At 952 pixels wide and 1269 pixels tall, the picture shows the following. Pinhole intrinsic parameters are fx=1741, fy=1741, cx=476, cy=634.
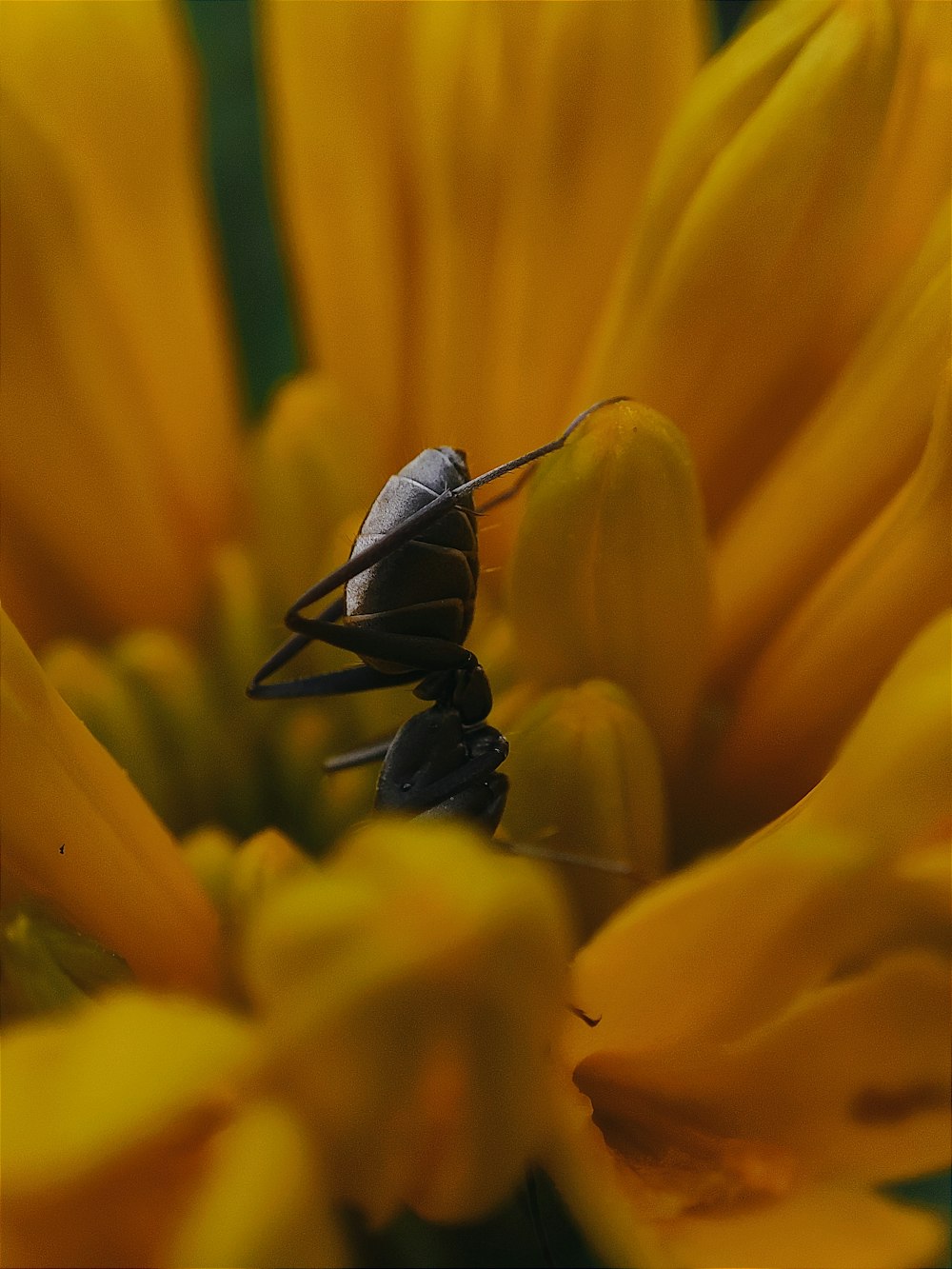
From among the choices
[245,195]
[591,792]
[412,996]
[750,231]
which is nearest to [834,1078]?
[591,792]

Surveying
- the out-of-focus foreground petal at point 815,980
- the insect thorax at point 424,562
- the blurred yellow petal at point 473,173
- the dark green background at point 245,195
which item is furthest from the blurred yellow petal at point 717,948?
the dark green background at point 245,195

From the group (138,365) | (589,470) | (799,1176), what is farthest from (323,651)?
(799,1176)

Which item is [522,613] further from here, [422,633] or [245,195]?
[245,195]

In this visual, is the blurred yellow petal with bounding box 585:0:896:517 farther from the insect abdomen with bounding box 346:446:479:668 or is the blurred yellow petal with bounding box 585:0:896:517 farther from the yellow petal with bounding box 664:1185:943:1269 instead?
the yellow petal with bounding box 664:1185:943:1269

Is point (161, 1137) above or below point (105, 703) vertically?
above

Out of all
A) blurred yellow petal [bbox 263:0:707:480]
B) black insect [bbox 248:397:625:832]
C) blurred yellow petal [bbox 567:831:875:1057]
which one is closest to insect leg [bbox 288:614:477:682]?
black insect [bbox 248:397:625:832]

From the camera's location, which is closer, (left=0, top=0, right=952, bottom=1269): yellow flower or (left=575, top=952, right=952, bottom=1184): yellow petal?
(left=0, top=0, right=952, bottom=1269): yellow flower

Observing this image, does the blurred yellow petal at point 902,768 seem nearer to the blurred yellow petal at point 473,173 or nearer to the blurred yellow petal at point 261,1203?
the blurred yellow petal at point 261,1203
